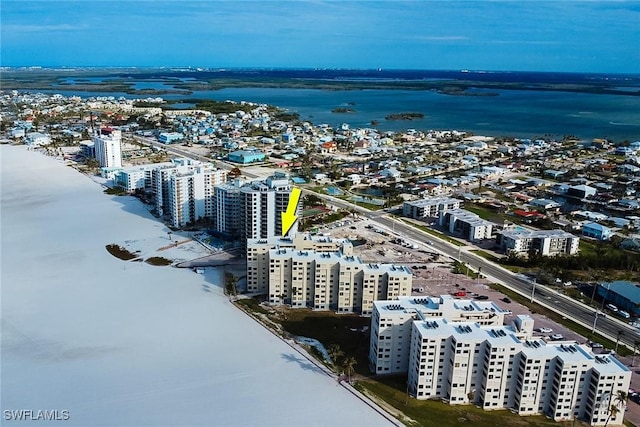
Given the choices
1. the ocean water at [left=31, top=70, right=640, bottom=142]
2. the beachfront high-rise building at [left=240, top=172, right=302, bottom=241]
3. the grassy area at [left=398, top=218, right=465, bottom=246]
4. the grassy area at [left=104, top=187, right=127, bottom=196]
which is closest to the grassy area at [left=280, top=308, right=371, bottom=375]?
the beachfront high-rise building at [left=240, top=172, right=302, bottom=241]

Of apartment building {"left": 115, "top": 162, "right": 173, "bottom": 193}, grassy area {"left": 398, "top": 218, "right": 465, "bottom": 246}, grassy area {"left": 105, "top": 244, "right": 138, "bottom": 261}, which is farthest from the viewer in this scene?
apartment building {"left": 115, "top": 162, "right": 173, "bottom": 193}

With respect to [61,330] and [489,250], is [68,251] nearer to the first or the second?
[61,330]

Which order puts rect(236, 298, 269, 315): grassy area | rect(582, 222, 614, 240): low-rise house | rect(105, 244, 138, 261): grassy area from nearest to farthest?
1. rect(236, 298, 269, 315): grassy area
2. rect(105, 244, 138, 261): grassy area
3. rect(582, 222, 614, 240): low-rise house

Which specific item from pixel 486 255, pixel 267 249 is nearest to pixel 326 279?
pixel 267 249

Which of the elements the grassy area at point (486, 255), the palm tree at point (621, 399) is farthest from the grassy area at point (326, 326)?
the grassy area at point (486, 255)

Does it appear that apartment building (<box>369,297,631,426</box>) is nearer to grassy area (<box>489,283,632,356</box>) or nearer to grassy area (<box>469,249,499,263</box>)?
grassy area (<box>489,283,632,356</box>)

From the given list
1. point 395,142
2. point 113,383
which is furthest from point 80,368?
point 395,142
